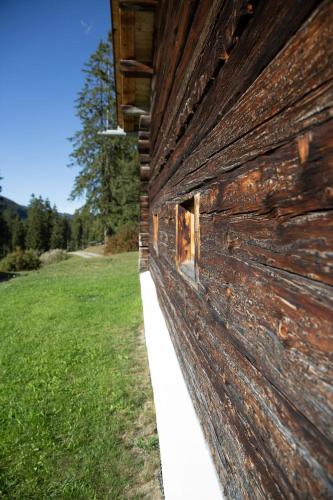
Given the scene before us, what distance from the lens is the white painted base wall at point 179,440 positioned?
4.67 feet

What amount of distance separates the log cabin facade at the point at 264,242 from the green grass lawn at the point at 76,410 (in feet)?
4.34

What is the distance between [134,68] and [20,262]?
2067 centimetres

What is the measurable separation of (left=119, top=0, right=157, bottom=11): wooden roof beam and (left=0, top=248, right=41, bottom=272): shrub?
70.8ft

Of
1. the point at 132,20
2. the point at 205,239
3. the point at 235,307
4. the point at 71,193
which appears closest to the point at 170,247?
the point at 205,239

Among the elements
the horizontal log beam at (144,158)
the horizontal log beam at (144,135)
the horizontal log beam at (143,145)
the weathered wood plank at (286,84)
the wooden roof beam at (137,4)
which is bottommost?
the weathered wood plank at (286,84)

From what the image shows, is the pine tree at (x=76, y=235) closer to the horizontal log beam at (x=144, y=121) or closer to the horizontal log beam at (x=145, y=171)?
the horizontal log beam at (x=145, y=171)

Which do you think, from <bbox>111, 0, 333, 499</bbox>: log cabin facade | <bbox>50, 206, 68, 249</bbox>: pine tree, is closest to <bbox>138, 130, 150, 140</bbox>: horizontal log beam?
<bbox>111, 0, 333, 499</bbox>: log cabin facade

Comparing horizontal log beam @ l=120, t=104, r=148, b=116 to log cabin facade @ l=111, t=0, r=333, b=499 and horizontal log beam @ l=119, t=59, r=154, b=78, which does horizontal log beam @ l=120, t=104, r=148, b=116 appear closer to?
horizontal log beam @ l=119, t=59, r=154, b=78

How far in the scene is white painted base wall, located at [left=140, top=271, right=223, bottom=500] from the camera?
1.42 meters

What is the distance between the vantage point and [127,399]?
3.49 m

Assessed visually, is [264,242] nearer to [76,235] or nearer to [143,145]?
[143,145]

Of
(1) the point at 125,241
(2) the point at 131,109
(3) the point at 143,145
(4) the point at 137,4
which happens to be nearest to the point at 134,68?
(4) the point at 137,4

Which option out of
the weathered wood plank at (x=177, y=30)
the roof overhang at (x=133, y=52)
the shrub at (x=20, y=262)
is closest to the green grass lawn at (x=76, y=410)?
the weathered wood plank at (x=177, y=30)

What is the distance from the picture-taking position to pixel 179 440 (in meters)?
1.77
